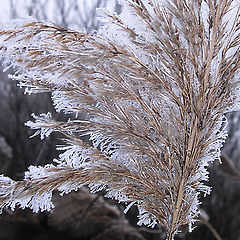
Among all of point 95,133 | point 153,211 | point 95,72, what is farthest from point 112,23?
point 153,211

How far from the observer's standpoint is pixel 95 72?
1.46m

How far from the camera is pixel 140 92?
153cm

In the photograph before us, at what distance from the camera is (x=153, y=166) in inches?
61.2

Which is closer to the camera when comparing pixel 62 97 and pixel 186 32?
Answer: pixel 186 32

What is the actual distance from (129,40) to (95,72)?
0.18 meters

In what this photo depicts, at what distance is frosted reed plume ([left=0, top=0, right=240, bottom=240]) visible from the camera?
4.52ft

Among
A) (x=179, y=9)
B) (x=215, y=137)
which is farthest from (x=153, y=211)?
(x=179, y=9)

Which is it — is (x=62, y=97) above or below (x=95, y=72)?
below

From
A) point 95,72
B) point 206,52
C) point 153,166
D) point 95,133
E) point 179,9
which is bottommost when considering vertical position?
point 153,166

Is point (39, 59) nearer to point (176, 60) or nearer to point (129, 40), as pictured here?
point (129, 40)

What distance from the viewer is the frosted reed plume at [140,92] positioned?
4.52ft

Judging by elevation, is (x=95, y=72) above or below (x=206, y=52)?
below

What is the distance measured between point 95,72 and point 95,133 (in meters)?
0.26

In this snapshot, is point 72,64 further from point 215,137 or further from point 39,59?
point 215,137
